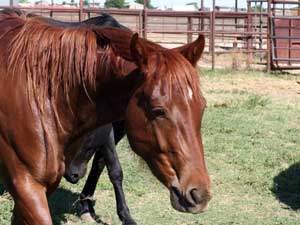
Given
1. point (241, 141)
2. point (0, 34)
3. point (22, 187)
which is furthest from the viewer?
point (241, 141)

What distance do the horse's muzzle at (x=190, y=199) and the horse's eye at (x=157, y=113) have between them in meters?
0.31

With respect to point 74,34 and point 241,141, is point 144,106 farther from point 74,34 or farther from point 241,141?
point 241,141

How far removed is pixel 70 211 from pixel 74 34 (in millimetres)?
2568

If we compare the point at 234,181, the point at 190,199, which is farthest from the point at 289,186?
the point at 190,199

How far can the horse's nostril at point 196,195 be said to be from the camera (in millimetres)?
2541

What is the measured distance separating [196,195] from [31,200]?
2.76ft

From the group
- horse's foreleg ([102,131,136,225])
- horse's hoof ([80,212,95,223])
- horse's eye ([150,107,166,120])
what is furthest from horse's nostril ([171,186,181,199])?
horse's hoof ([80,212,95,223])

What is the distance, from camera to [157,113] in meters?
2.62

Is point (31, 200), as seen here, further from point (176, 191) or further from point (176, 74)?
point (176, 74)

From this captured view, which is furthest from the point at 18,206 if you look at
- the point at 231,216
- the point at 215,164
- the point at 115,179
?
the point at 215,164

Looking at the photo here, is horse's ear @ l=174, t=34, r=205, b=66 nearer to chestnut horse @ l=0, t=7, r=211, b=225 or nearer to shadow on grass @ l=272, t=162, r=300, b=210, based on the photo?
chestnut horse @ l=0, t=7, r=211, b=225

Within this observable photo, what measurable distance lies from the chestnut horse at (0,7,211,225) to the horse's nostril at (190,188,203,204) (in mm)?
133

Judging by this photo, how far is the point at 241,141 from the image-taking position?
24.5 feet

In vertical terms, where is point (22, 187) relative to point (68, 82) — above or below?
below
